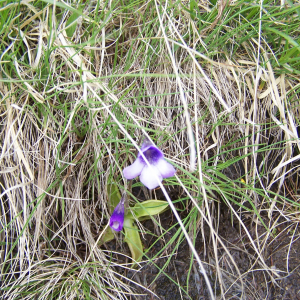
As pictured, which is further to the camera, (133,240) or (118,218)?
(133,240)

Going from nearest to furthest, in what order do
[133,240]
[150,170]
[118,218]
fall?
[150,170] → [118,218] → [133,240]

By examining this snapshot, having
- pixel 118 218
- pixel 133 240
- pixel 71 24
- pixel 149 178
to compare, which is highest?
pixel 71 24

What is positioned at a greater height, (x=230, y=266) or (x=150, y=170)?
(x=150, y=170)

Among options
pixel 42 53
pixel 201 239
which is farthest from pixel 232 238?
pixel 42 53

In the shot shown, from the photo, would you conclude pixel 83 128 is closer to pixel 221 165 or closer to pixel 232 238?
pixel 221 165

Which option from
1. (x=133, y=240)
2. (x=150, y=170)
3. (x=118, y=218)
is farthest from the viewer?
(x=133, y=240)

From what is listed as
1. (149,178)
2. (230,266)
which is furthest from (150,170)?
(230,266)

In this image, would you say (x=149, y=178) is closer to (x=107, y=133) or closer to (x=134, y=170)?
(x=134, y=170)
